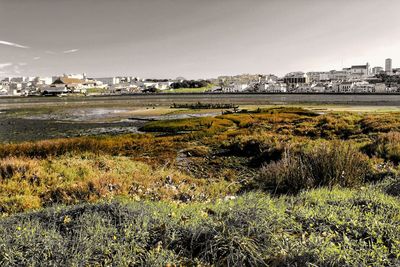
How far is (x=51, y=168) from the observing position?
40.9 ft

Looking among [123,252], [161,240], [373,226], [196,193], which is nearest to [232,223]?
[161,240]

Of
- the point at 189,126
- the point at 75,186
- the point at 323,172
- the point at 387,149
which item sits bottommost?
the point at 189,126

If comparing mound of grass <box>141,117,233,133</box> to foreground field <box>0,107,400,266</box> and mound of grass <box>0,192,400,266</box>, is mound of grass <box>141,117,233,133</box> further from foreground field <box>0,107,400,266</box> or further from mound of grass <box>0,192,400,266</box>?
mound of grass <box>0,192,400,266</box>

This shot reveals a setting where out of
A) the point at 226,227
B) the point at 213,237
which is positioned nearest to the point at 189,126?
the point at 226,227

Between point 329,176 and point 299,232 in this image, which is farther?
point 329,176

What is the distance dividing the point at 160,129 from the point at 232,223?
28.1 metres

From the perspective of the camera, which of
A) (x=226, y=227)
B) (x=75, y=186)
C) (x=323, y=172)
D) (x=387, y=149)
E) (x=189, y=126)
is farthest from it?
(x=189, y=126)

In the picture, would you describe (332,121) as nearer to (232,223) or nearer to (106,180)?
(106,180)

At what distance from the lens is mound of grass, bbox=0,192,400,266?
3.47m

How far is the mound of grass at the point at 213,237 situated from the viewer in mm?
3467

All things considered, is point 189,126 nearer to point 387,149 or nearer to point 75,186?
point 387,149

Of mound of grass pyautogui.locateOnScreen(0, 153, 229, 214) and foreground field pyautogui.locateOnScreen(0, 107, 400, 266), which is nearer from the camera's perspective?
foreground field pyautogui.locateOnScreen(0, 107, 400, 266)

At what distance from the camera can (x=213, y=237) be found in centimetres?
389

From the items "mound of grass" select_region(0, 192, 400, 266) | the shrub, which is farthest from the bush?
the shrub
